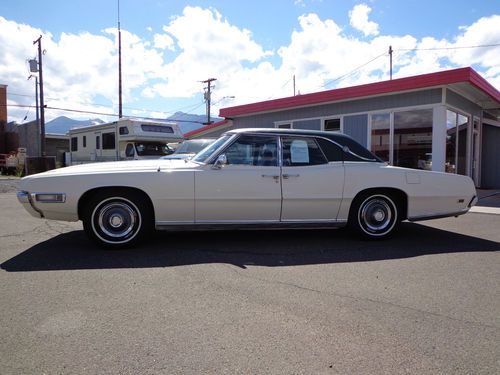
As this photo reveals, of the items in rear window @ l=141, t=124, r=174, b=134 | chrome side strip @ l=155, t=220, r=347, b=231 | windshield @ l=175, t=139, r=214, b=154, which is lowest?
chrome side strip @ l=155, t=220, r=347, b=231

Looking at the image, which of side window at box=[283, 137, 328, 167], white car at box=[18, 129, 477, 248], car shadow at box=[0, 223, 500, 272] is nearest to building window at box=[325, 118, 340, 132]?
car shadow at box=[0, 223, 500, 272]

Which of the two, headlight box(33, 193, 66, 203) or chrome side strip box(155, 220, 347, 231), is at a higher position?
headlight box(33, 193, 66, 203)

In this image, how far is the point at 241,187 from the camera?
518cm

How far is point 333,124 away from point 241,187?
943cm

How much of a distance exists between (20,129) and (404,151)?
3772cm

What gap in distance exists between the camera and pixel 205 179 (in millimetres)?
5098

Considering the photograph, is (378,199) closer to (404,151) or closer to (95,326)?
(95,326)

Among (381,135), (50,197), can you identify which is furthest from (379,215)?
(381,135)

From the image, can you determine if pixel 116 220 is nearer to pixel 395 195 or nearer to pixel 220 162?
pixel 220 162

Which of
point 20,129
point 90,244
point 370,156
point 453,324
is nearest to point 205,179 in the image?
point 90,244

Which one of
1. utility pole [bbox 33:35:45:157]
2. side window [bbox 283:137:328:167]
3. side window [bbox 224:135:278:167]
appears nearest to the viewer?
side window [bbox 224:135:278:167]

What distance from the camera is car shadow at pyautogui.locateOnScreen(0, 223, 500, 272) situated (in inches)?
178

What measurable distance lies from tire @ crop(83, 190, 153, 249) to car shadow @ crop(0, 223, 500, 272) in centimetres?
15

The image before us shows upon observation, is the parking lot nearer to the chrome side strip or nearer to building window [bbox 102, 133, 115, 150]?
the chrome side strip
